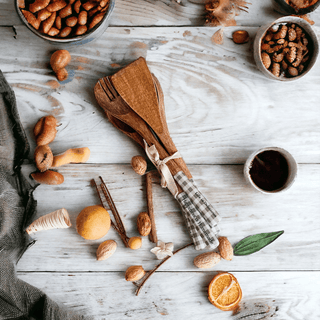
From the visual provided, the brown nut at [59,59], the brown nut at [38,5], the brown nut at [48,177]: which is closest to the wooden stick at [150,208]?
the brown nut at [48,177]

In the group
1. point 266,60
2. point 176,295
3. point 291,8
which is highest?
point 291,8

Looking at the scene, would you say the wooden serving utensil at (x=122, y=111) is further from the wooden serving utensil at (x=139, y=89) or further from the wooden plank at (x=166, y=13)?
the wooden plank at (x=166, y=13)

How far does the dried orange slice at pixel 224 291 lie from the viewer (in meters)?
0.74

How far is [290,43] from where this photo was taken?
0.70 meters

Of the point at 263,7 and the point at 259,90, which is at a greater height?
the point at 263,7

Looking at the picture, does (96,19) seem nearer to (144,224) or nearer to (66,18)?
(66,18)

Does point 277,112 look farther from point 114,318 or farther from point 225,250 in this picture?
point 114,318

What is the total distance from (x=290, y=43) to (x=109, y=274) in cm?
76

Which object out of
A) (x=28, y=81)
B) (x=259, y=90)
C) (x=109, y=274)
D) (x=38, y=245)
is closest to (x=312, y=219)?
(x=259, y=90)

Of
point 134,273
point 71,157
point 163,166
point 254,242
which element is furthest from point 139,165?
point 254,242

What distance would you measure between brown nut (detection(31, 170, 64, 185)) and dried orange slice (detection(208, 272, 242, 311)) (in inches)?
19.1

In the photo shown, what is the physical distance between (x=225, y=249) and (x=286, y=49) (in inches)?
21.1

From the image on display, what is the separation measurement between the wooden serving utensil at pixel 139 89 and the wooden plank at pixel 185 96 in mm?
57

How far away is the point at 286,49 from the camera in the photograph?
701 mm
